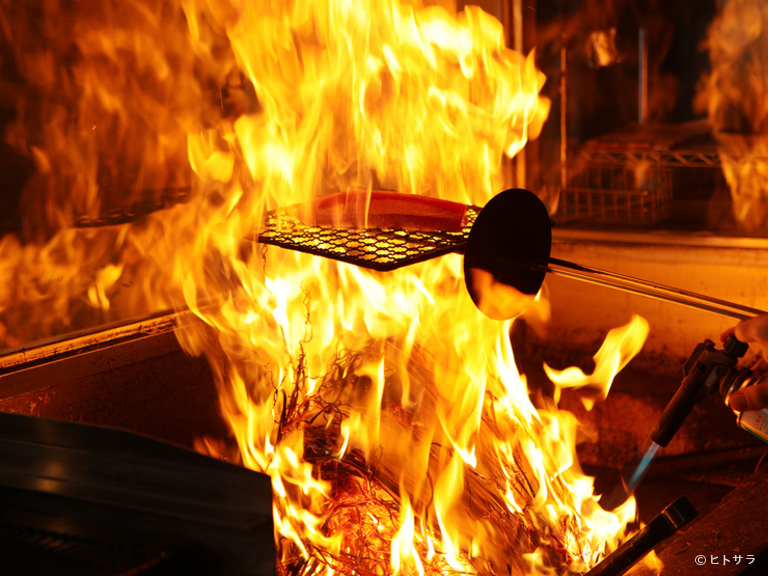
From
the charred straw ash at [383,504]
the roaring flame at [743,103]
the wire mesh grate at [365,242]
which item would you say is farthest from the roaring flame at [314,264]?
the roaring flame at [743,103]

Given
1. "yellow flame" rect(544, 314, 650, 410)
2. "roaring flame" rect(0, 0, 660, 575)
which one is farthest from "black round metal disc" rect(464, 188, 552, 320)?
"yellow flame" rect(544, 314, 650, 410)

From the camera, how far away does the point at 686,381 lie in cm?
142

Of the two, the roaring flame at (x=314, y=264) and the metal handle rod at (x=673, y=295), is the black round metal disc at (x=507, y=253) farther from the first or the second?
the roaring flame at (x=314, y=264)

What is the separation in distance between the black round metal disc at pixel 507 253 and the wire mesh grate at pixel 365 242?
6 cm

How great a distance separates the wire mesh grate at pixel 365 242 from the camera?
1.47 meters

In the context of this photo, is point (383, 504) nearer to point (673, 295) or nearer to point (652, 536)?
point (652, 536)

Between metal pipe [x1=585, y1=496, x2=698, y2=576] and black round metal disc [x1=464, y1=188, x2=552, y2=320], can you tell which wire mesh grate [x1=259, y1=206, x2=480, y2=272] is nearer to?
black round metal disc [x1=464, y1=188, x2=552, y2=320]

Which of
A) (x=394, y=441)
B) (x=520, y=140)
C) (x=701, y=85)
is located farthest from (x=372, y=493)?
(x=701, y=85)

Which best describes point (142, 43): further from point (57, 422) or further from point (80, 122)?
point (57, 422)

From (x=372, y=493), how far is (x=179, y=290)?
834 millimetres

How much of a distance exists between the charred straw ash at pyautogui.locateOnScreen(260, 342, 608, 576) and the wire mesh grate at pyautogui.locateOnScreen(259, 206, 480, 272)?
0.35 metres

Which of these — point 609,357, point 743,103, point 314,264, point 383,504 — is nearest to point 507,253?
point 383,504

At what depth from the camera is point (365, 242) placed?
5.44 feet

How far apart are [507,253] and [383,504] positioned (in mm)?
645
